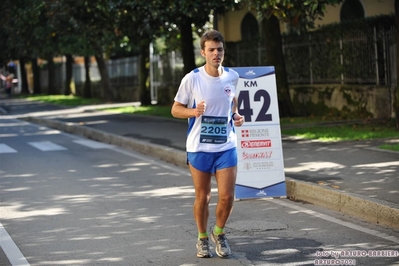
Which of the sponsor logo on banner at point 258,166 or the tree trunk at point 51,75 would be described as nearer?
the sponsor logo on banner at point 258,166

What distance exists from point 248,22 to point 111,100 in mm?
11459

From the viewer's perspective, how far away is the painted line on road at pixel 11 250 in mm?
7293

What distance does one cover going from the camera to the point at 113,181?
12.6 m

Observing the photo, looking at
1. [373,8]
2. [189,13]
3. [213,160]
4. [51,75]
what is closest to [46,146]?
[189,13]

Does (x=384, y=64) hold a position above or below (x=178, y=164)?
above

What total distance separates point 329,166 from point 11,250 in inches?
231

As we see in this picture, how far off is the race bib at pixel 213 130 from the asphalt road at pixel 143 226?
39.6 inches

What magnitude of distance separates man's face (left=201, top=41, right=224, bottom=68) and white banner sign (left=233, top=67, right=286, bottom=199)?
3.55m

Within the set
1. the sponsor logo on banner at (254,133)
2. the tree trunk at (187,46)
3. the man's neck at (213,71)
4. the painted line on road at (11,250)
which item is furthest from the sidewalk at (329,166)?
the tree trunk at (187,46)

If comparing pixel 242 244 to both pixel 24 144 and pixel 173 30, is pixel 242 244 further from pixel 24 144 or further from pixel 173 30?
pixel 173 30

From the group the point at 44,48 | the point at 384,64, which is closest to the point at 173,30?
the point at 384,64

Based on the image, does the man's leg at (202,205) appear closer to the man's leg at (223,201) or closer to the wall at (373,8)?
the man's leg at (223,201)

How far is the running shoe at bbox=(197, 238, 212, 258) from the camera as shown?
7.29 meters

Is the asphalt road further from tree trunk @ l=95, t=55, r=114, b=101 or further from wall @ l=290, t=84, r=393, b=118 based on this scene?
tree trunk @ l=95, t=55, r=114, b=101
